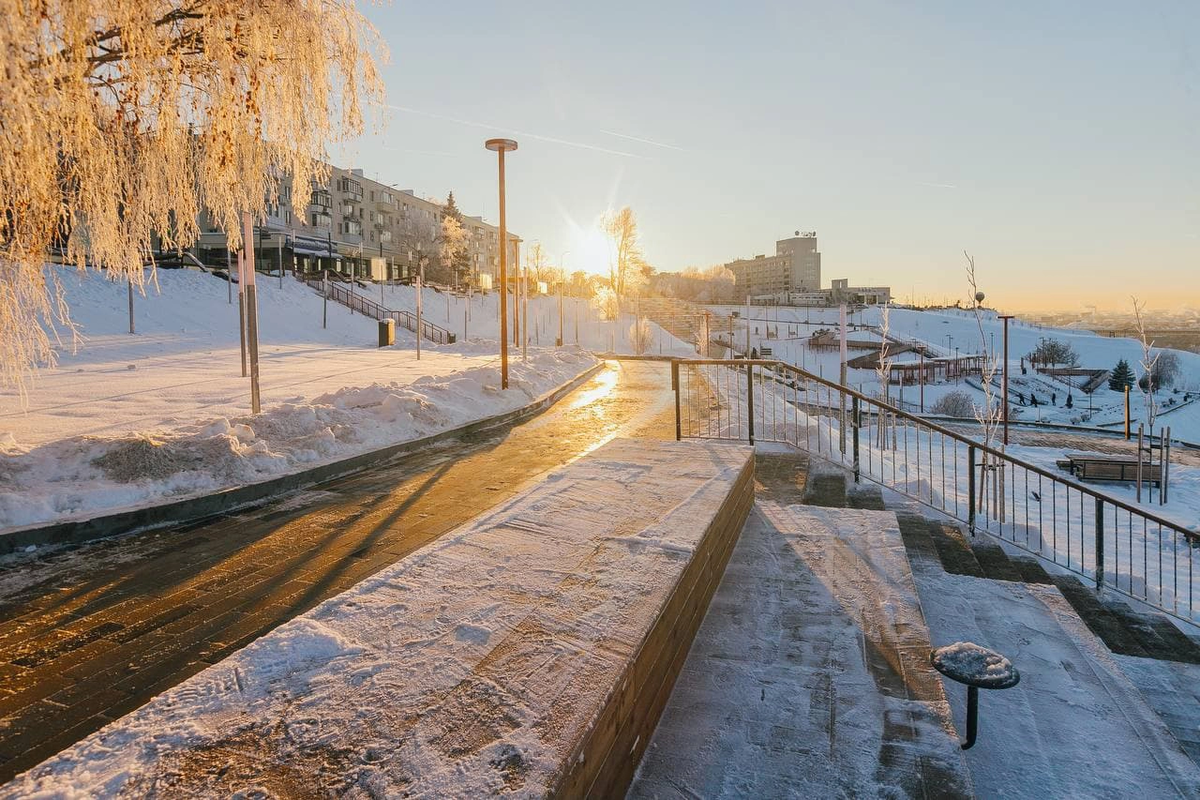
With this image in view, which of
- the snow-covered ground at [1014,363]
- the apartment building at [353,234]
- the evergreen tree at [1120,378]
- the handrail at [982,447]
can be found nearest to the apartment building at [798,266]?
the snow-covered ground at [1014,363]

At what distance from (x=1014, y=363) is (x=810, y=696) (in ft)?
310

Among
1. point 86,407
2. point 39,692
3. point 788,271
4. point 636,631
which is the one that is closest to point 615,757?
point 636,631

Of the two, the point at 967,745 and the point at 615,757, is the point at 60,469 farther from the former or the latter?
the point at 967,745

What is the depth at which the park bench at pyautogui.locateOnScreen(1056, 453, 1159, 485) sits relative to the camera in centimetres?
2066

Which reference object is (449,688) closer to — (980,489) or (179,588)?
(179,588)

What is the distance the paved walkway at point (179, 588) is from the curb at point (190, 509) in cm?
20

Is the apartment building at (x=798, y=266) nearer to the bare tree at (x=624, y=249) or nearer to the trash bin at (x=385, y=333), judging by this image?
the bare tree at (x=624, y=249)

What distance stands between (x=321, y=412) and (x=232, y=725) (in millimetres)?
7232

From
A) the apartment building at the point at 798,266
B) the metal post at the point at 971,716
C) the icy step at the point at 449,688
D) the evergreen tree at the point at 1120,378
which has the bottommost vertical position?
the evergreen tree at the point at 1120,378

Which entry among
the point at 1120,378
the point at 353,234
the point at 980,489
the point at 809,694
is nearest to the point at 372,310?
the point at 353,234

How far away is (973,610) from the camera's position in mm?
5594

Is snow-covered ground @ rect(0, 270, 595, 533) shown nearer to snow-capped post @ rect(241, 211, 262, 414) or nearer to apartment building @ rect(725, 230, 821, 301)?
snow-capped post @ rect(241, 211, 262, 414)

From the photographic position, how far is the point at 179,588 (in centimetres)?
438

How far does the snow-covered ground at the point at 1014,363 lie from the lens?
158 feet
